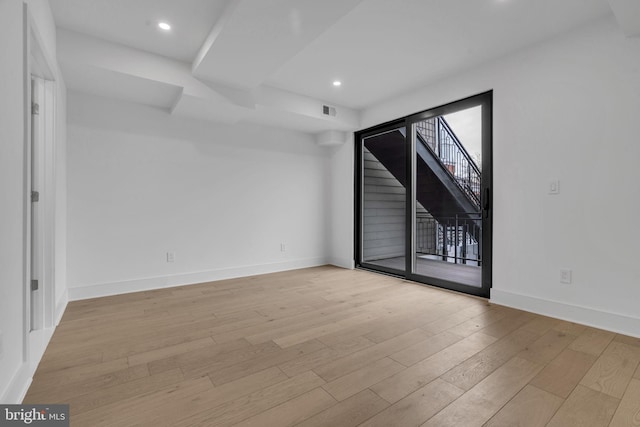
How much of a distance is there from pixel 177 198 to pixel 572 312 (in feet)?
13.9

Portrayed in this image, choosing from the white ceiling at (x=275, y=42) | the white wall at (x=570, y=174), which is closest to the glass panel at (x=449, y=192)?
the white ceiling at (x=275, y=42)

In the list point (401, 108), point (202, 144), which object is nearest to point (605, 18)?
point (401, 108)

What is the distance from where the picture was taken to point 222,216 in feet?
13.2

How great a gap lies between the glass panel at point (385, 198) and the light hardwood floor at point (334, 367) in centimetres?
242

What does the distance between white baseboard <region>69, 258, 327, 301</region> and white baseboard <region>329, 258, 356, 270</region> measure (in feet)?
1.57

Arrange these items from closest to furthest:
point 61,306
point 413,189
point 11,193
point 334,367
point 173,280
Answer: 1. point 11,193
2. point 334,367
3. point 61,306
4. point 173,280
5. point 413,189

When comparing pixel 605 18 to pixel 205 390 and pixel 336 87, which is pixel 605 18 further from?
pixel 205 390

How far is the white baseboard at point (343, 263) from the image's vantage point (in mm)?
4730

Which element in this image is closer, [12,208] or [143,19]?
[12,208]

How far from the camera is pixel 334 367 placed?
177 centimetres

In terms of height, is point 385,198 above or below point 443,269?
above

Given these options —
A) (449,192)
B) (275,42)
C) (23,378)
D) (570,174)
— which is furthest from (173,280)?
(449,192)

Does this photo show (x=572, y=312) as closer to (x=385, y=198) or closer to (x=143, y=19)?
(x=385, y=198)

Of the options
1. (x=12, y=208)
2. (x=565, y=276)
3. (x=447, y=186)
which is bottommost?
(x=565, y=276)
